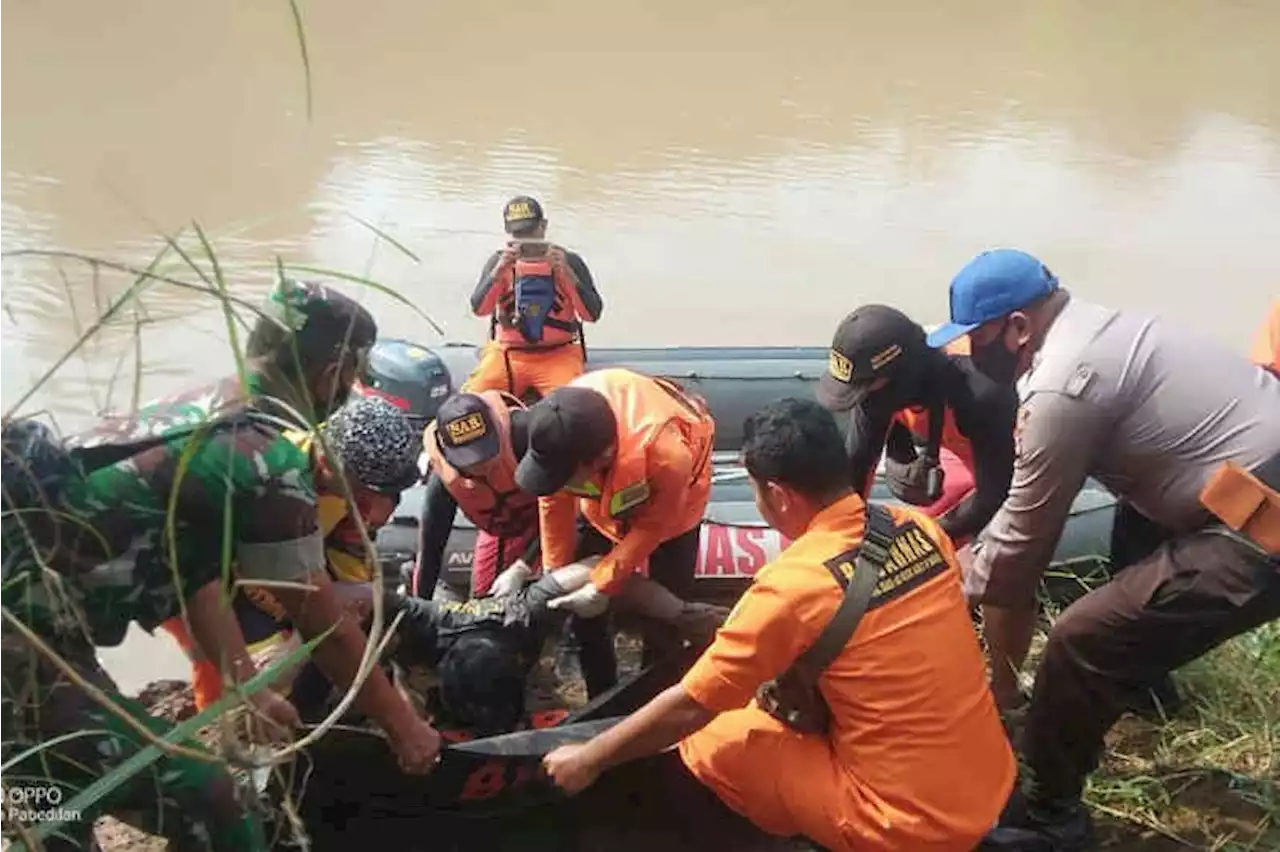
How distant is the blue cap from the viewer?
3303 mm

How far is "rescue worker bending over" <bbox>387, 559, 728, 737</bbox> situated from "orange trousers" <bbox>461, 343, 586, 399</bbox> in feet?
7.09

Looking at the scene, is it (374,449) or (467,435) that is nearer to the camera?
(374,449)

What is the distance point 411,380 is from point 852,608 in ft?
10.2

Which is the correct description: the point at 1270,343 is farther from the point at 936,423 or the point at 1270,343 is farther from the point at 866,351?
the point at 866,351

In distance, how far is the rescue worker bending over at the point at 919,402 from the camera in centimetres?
384

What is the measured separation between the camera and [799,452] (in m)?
2.85

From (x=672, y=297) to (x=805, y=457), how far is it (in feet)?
22.1

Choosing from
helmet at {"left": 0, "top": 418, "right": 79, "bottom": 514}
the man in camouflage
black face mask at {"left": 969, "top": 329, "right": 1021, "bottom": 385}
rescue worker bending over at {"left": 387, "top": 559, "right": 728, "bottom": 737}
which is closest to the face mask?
black face mask at {"left": 969, "top": 329, "right": 1021, "bottom": 385}

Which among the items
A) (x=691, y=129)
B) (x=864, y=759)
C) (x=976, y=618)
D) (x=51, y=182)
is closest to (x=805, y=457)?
(x=864, y=759)

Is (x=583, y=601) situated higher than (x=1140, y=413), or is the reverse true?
(x=1140, y=413)

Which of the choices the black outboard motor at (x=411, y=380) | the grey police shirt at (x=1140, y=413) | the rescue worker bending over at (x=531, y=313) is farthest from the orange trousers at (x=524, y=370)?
the grey police shirt at (x=1140, y=413)

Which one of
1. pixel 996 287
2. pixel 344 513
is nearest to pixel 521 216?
pixel 344 513

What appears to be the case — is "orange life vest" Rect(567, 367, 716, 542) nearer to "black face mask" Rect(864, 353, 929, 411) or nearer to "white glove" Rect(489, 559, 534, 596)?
"white glove" Rect(489, 559, 534, 596)

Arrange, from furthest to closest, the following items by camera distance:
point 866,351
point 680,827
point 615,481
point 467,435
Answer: point 467,435 → point 866,351 → point 615,481 → point 680,827
